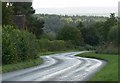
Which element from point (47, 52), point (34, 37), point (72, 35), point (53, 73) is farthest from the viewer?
point (72, 35)

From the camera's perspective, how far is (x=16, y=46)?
37.5 meters

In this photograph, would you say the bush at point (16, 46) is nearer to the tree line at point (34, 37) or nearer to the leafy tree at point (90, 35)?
the tree line at point (34, 37)

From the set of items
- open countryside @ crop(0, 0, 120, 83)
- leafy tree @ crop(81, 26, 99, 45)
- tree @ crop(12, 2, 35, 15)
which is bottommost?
leafy tree @ crop(81, 26, 99, 45)

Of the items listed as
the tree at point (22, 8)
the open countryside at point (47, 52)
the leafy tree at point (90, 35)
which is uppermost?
the tree at point (22, 8)

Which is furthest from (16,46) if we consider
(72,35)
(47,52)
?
(72,35)

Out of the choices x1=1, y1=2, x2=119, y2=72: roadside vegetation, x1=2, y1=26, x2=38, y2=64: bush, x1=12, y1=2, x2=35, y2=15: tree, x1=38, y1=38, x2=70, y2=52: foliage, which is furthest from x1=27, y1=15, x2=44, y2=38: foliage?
x1=2, y1=26, x2=38, y2=64: bush

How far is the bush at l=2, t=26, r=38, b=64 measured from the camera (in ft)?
112

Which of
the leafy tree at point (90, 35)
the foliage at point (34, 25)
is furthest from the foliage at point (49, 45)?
the leafy tree at point (90, 35)

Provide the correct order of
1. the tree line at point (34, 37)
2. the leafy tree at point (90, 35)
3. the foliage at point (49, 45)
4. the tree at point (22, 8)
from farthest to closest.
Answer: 1. the leafy tree at point (90, 35)
2. the foliage at point (49, 45)
3. the tree at point (22, 8)
4. the tree line at point (34, 37)

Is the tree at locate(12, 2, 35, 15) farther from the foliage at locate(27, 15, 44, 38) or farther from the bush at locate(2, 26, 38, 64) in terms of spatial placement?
the bush at locate(2, 26, 38, 64)

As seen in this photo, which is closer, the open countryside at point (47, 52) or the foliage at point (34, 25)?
the open countryside at point (47, 52)

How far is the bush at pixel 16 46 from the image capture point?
3403cm

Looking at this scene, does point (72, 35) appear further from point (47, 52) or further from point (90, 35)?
point (47, 52)

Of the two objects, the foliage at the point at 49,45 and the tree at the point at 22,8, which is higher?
the tree at the point at 22,8
